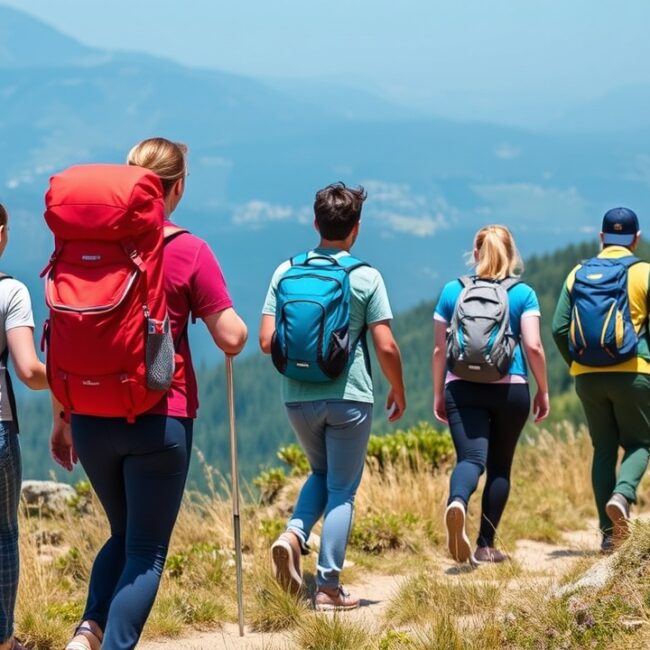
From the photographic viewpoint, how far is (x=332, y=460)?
5188 millimetres

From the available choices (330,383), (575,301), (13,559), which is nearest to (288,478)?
(575,301)

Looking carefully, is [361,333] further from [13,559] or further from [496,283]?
[13,559]

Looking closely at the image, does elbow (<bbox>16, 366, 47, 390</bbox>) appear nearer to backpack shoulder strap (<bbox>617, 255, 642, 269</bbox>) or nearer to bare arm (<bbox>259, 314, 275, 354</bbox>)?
bare arm (<bbox>259, 314, 275, 354</bbox>)

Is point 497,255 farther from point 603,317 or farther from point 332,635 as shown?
point 332,635

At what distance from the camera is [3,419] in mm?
3908

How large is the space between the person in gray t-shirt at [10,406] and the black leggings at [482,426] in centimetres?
264

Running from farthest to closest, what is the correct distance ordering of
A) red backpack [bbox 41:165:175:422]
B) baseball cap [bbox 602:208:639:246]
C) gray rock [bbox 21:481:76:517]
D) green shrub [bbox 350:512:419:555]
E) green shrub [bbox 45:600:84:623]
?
gray rock [bbox 21:481:76:517] < green shrub [bbox 350:512:419:555] < baseball cap [bbox 602:208:639:246] < green shrub [bbox 45:600:84:623] < red backpack [bbox 41:165:175:422]

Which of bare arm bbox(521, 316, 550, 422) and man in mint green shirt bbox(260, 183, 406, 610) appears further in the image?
bare arm bbox(521, 316, 550, 422)

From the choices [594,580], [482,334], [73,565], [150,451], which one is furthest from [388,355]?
[73,565]

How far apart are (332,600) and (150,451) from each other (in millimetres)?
1941

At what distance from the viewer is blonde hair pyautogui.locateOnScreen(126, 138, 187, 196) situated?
373 cm

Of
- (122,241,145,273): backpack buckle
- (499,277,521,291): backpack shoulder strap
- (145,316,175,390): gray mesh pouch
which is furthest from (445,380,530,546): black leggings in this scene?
(122,241,145,273): backpack buckle

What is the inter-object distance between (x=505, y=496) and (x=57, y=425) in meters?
3.25

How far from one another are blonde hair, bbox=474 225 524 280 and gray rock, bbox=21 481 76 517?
4.31 metres
